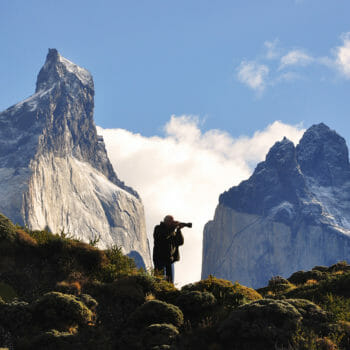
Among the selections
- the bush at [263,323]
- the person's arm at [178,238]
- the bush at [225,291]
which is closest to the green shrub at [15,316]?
the bush at [263,323]

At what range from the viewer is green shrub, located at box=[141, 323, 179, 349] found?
42.5ft

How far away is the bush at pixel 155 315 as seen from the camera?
14.5 m

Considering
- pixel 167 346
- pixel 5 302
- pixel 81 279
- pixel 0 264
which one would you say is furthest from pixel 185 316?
pixel 0 264

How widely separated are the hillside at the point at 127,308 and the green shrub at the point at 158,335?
3 cm

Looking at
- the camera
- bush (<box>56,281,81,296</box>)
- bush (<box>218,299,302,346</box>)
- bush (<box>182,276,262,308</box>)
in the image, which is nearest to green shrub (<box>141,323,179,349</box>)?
bush (<box>218,299,302,346</box>)

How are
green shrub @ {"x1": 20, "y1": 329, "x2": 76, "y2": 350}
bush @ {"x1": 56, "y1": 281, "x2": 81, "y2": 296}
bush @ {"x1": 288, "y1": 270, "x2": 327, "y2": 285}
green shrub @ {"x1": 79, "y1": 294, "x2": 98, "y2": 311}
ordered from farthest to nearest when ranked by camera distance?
bush @ {"x1": 288, "y1": 270, "x2": 327, "y2": 285} < bush @ {"x1": 56, "y1": 281, "x2": 81, "y2": 296} < green shrub @ {"x1": 79, "y1": 294, "x2": 98, "y2": 311} < green shrub @ {"x1": 20, "y1": 329, "x2": 76, "y2": 350}

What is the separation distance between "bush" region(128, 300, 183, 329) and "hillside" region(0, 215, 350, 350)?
29mm

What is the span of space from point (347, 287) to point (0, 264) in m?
12.7

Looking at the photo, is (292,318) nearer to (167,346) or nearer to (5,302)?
(167,346)

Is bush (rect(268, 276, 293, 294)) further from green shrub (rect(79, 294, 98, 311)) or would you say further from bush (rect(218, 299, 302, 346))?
green shrub (rect(79, 294, 98, 311))

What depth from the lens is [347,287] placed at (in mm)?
19031

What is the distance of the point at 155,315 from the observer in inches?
575

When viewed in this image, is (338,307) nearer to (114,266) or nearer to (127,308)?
(127,308)

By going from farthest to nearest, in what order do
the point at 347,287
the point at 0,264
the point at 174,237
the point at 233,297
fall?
the point at 174,237 < the point at 347,287 < the point at 0,264 < the point at 233,297
